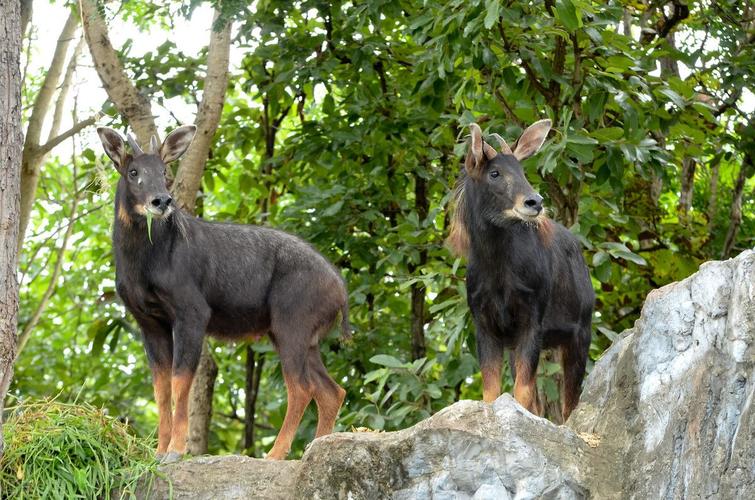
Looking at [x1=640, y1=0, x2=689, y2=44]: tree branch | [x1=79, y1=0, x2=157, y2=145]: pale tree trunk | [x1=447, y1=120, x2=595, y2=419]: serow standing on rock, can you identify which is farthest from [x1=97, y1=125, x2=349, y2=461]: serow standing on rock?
[x1=640, y1=0, x2=689, y2=44]: tree branch

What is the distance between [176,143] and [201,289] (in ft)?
3.94

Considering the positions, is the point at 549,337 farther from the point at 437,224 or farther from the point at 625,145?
the point at 437,224

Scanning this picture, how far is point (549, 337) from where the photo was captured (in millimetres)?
9062

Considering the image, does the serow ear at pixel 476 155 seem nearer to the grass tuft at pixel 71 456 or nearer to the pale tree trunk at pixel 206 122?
the grass tuft at pixel 71 456

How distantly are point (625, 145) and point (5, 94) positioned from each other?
541cm

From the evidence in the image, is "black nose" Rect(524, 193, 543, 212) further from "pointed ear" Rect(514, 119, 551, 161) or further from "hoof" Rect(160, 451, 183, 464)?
"hoof" Rect(160, 451, 183, 464)

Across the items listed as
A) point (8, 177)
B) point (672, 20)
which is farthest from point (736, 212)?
point (8, 177)

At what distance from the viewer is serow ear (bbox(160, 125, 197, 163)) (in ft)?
30.1

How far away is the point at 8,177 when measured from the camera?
729 cm

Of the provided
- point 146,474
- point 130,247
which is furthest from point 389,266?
point 146,474

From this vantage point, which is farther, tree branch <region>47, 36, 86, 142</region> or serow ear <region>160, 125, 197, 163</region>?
tree branch <region>47, 36, 86, 142</region>

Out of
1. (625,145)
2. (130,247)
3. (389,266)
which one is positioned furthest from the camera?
(389,266)

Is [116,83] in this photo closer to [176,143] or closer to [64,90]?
[176,143]

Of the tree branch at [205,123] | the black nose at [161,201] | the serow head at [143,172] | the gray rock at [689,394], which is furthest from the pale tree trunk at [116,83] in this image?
the gray rock at [689,394]
